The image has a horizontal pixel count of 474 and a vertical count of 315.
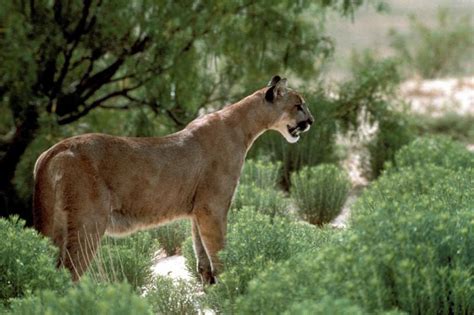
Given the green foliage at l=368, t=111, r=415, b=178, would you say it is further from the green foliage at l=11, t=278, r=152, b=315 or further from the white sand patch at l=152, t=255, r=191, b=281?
the green foliage at l=11, t=278, r=152, b=315

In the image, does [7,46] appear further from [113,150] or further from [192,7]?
[113,150]

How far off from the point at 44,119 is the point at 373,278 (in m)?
6.66

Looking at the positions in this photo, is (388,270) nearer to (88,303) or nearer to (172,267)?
(88,303)

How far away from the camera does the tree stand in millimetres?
11820

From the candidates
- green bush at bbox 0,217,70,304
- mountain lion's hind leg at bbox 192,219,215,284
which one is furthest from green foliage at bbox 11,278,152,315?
mountain lion's hind leg at bbox 192,219,215,284

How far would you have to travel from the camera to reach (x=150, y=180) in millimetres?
8047

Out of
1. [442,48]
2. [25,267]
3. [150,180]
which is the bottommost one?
[25,267]

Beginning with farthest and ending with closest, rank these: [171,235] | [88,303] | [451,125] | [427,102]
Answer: [427,102] → [451,125] → [171,235] → [88,303]

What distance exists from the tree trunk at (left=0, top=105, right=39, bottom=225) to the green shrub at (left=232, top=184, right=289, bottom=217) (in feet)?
7.55

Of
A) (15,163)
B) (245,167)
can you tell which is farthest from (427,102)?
(15,163)

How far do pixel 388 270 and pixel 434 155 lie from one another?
6524 mm

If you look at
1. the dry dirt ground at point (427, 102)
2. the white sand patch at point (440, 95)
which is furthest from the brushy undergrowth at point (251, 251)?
the white sand patch at point (440, 95)

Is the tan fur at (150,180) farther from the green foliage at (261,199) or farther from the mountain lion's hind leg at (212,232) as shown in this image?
the green foliage at (261,199)

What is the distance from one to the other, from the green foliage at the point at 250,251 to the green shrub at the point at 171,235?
2.62 meters
